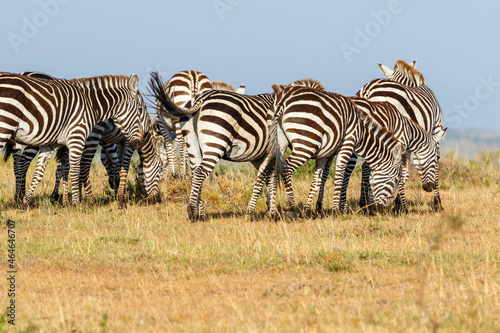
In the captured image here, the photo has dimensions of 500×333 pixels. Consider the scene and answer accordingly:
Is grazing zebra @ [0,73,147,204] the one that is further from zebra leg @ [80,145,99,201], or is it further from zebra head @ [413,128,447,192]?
zebra head @ [413,128,447,192]

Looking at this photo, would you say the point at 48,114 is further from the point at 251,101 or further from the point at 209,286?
the point at 209,286

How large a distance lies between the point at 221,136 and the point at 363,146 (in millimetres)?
2781

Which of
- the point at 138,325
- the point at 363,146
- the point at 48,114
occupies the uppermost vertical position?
Answer: the point at 48,114

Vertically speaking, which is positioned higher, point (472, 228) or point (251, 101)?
point (251, 101)

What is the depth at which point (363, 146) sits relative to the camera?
11.0 meters

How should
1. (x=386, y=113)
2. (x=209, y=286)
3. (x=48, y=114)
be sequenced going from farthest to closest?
1. (x=386, y=113)
2. (x=48, y=114)
3. (x=209, y=286)

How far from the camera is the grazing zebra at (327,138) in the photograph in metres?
10.2

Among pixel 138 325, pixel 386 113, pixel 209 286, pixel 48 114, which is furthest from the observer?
pixel 386 113

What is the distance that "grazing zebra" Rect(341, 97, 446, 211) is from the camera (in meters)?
11.6

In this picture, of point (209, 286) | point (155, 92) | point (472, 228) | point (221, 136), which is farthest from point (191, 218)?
point (472, 228)

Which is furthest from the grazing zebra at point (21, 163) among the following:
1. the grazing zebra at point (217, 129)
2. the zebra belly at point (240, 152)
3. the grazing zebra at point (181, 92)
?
the zebra belly at point (240, 152)

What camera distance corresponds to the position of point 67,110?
11070mm

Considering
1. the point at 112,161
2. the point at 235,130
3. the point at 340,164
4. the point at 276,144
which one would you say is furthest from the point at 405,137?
the point at 112,161

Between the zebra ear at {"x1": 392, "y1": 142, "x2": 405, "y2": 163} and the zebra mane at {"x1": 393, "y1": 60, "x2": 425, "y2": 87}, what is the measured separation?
363 centimetres
